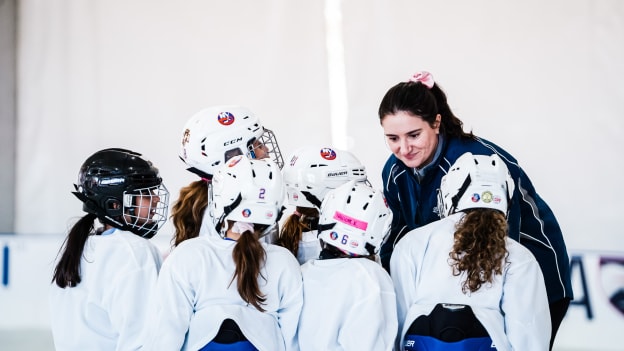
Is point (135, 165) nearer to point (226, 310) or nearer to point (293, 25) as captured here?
point (226, 310)

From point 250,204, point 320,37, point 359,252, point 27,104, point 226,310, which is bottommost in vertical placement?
point 226,310

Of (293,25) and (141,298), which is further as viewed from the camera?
(293,25)

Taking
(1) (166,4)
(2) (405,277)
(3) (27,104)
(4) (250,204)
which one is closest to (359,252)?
(2) (405,277)

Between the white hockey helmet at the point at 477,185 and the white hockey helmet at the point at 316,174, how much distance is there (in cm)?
50

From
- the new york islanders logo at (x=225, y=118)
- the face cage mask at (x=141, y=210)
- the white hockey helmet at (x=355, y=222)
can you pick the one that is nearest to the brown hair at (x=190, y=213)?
the face cage mask at (x=141, y=210)

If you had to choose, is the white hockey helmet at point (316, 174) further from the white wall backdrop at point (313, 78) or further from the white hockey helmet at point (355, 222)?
the white wall backdrop at point (313, 78)

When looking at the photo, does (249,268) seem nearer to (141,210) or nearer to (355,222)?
(355,222)

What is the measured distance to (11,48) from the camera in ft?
22.0

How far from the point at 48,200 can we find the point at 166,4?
2.07m

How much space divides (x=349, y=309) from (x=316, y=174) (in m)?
0.66

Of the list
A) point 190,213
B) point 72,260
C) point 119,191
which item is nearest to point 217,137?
point 190,213

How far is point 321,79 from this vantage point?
20.1 ft

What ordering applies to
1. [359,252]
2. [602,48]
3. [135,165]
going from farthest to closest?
[602,48] < [135,165] < [359,252]

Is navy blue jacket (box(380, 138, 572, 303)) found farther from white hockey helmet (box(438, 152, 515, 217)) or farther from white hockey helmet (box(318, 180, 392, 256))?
white hockey helmet (box(318, 180, 392, 256))
